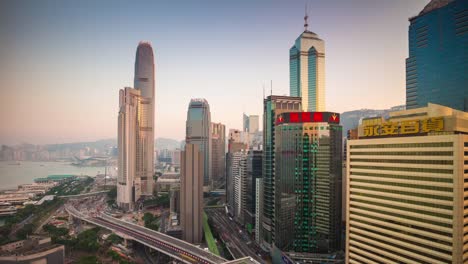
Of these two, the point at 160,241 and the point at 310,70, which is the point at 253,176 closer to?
the point at 160,241

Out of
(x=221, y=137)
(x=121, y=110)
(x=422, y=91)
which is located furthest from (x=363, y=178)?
(x=221, y=137)

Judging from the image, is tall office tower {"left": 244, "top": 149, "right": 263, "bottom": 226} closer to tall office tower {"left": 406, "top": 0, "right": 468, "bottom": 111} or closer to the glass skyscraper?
A: tall office tower {"left": 406, "top": 0, "right": 468, "bottom": 111}

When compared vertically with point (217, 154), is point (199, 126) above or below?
above

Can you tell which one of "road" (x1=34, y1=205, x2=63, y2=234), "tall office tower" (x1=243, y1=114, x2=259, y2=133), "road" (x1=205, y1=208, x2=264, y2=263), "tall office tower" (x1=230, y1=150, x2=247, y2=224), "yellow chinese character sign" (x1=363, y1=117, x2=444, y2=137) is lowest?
"road" (x1=205, y1=208, x2=264, y2=263)

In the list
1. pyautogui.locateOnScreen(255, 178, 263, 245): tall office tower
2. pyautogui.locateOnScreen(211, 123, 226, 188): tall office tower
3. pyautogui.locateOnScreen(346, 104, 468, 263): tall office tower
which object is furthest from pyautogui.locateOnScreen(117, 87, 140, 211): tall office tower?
pyautogui.locateOnScreen(346, 104, 468, 263): tall office tower

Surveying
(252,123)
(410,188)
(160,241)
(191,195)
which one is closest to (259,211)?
(191,195)

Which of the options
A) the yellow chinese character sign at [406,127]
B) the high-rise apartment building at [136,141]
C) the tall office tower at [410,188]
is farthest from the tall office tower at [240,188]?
the yellow chinese character sign at [406,127]
